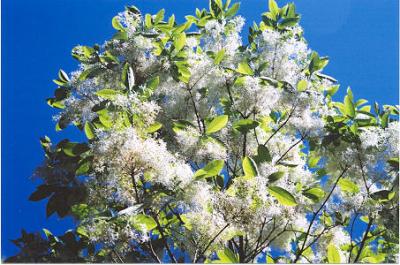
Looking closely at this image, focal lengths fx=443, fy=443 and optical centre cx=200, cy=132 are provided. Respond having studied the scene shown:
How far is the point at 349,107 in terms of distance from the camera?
308 centimetres

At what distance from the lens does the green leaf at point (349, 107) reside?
3057mm

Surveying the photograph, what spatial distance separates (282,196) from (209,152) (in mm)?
Answer: 656

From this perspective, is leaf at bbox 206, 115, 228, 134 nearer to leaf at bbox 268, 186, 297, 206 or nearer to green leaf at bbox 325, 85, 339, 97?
leaf at bbox 268, 186, 297, 206

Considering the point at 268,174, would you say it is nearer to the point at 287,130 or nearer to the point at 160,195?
the point at 160,195

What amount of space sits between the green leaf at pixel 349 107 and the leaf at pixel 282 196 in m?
1.11

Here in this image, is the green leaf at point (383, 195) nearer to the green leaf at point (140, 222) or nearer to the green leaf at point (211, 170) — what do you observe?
the green leaf at point (211, 170)

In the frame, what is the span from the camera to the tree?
2293 millimetres

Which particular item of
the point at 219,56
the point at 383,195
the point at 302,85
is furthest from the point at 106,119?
the point at 383,195

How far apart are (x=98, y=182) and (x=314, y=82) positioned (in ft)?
6.48

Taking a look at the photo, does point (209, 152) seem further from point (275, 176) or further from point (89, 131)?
point (89, 131)

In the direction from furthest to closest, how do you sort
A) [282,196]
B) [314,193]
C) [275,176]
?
[314,193], [275,176], [282,196]

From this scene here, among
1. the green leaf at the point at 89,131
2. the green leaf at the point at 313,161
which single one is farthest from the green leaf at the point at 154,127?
the green leaf at the point at 313,161

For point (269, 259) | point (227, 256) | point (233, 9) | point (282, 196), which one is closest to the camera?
point (282, 196)

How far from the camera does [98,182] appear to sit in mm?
2758
